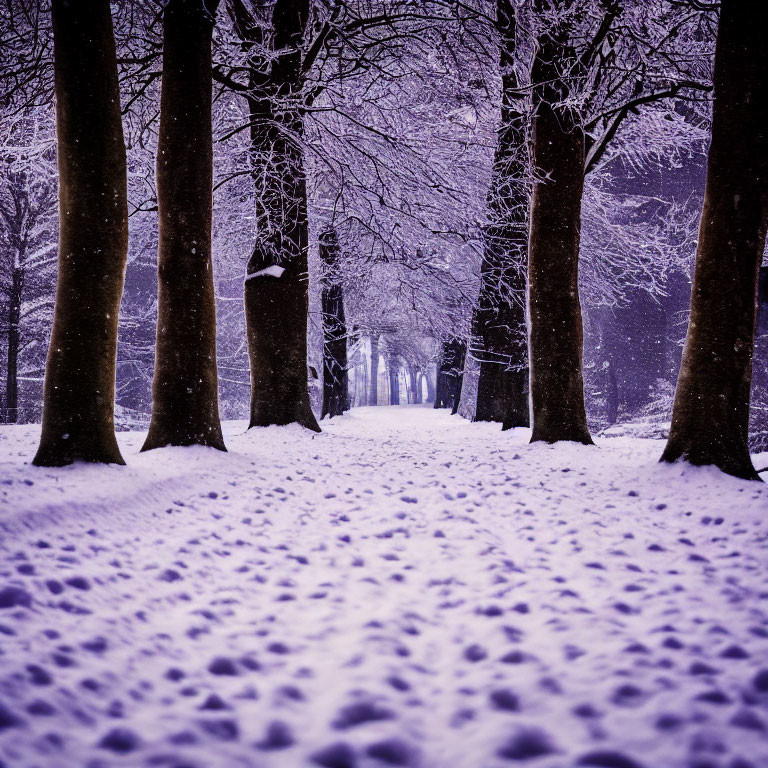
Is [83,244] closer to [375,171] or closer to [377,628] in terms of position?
[377,628]

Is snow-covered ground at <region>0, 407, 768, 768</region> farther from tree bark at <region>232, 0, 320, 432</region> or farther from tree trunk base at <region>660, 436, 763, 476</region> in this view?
tree bark at <region>232, 0, 320, 432</region>

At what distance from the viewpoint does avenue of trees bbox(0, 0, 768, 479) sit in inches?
173

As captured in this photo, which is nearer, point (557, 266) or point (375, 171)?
point (557, 266)

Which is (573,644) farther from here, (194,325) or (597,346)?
(597,346)

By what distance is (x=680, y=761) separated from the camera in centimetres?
125

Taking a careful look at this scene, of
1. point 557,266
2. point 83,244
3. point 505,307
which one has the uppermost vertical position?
point 505,307

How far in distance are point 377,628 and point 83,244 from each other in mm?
4178

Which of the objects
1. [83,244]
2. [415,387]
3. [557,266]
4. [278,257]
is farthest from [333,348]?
[415,387]

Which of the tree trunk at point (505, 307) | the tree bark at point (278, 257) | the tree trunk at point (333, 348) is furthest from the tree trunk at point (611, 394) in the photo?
the tree bark at point (278, 257)

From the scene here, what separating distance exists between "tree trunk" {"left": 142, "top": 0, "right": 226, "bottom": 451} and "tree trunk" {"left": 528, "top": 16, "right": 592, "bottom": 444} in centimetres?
433

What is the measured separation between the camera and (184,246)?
5559 millimetres

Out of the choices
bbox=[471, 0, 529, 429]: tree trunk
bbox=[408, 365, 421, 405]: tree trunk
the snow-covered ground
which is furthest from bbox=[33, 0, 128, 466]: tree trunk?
bbox=[408, 365, 421, 405]: tree trunk

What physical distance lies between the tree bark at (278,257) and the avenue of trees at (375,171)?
0.14ft

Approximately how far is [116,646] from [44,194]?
55.4ft
